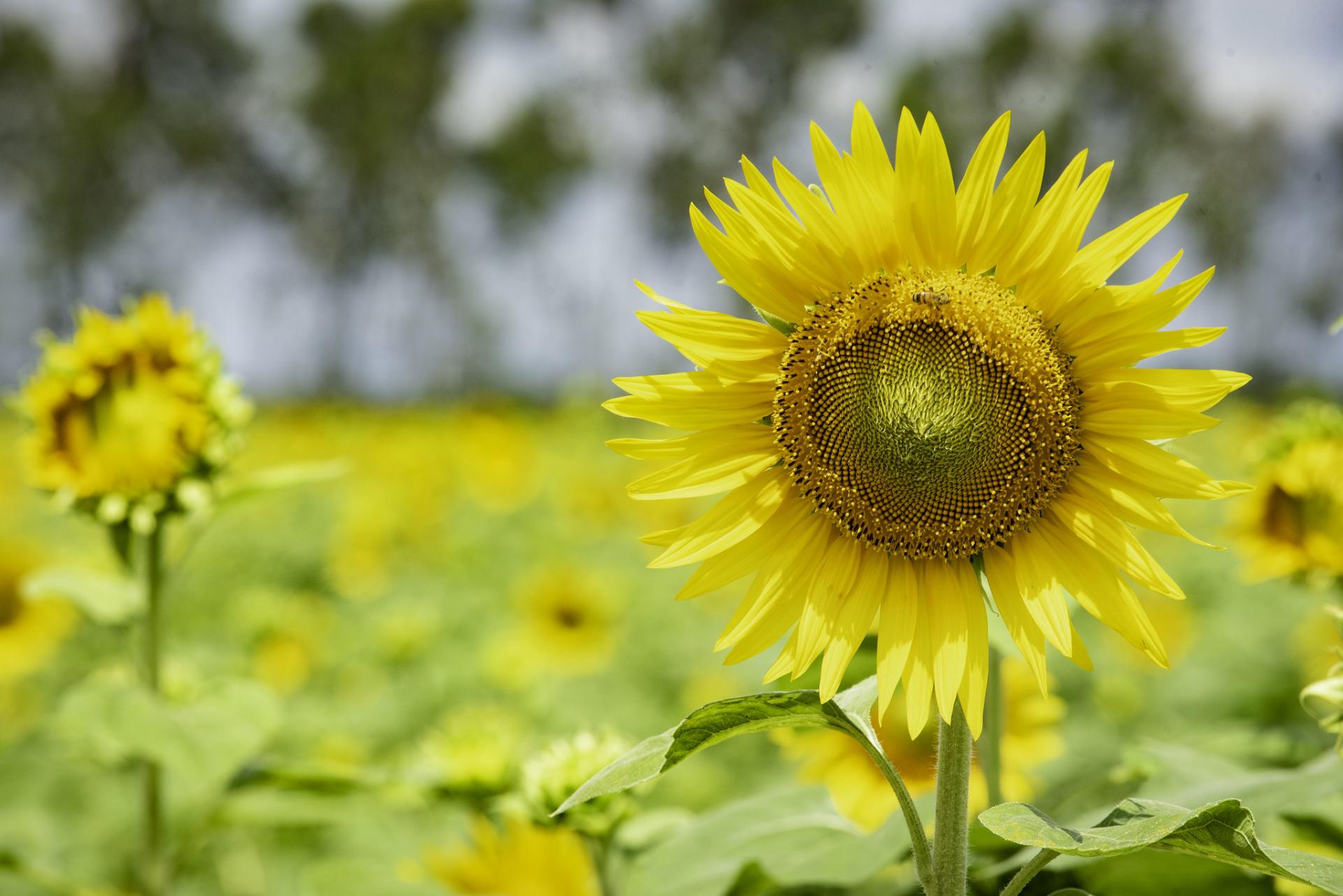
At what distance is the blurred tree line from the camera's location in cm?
1616

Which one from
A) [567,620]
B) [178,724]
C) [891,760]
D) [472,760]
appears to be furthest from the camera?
[567,620]

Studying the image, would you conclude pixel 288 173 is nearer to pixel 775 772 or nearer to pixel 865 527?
pixel 775 772

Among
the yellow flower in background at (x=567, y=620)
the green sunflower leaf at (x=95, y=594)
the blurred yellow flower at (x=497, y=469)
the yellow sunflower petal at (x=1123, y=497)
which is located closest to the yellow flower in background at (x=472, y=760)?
the green sunflower leaf at (x=95, y=594)

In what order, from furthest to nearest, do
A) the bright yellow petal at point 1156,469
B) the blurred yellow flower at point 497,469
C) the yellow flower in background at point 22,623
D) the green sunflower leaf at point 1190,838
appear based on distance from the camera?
the blurred yellow flower at point 497,469 → the yellow flower in background at point 22,623 → the bright yellow petal at point 1156,469 → the green sunflower leaf at point 1190,838

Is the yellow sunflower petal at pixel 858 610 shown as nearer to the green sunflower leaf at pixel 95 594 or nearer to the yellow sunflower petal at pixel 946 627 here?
the yellow sunflower petal at pixel 946 627

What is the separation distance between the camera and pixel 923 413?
3.43ft

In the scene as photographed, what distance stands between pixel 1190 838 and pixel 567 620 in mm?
4137

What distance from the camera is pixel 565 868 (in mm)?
1777

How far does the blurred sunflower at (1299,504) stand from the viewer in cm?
182

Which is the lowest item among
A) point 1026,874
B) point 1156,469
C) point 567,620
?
point 567,620

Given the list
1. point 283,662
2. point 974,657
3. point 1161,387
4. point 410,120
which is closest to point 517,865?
point 974,657

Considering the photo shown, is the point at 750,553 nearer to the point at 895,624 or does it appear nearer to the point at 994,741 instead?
the point at 895,624

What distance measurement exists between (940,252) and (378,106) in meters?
20.7

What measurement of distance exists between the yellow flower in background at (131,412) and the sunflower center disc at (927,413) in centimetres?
113
